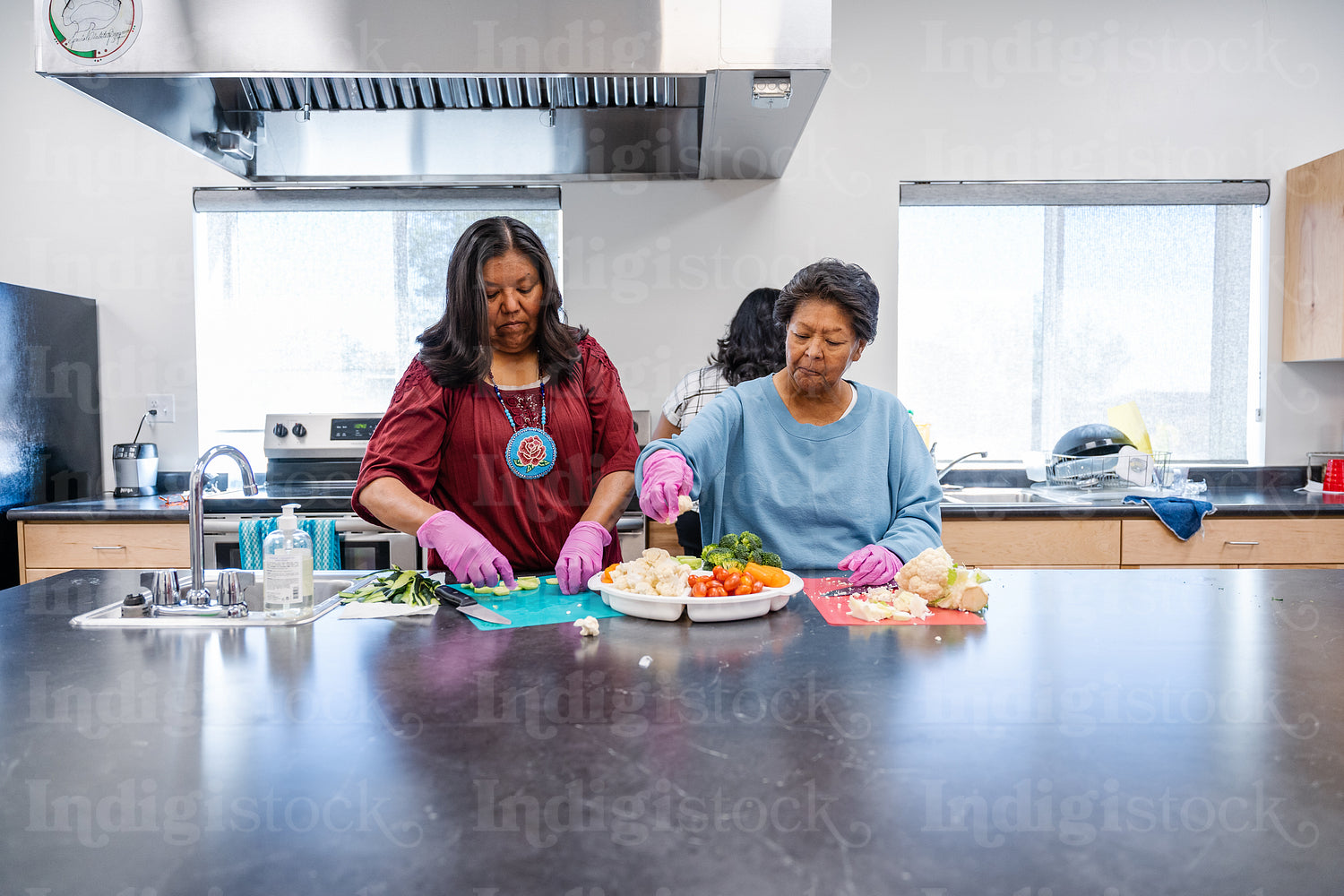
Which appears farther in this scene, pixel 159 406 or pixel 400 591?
pixel 159 406

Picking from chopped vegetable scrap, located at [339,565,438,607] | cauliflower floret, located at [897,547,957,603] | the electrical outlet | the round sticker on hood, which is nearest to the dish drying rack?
cauliflower floret, located at [897,547,957,603]

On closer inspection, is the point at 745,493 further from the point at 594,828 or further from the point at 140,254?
the point at 140,254

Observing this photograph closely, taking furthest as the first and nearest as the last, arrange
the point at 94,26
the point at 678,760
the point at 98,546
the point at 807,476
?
the point at 98,546 < the point at 807,476 < the point at 94,26 < the point at 678,760

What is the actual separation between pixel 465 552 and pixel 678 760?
30.9 inches

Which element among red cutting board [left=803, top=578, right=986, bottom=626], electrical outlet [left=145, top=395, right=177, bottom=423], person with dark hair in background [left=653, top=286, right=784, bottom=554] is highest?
person with dark hair in background [left=653, top=286, right=784, bottom=554]

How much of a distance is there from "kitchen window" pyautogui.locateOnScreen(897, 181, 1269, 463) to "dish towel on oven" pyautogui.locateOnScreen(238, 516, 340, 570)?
89.0 inches

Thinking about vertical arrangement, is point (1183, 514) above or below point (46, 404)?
below

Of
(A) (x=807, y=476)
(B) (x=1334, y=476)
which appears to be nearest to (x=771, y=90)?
(A) (x=807, y=476)

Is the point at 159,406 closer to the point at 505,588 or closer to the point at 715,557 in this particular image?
the point at 505,588

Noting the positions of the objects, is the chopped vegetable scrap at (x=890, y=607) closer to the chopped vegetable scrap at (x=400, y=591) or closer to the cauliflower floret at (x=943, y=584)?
the cauliflower floret at (x=943, y=584)

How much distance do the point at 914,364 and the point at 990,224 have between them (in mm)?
647

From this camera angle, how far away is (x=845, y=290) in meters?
1.62

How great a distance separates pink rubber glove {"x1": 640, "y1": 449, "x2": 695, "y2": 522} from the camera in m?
1.44

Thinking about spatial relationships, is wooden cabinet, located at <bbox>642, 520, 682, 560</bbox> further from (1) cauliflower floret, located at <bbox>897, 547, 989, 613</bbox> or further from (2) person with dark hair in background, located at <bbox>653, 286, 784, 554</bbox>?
(1) cauliflower floret, located at <bbox>897, 547, 989, 613</bbox>
